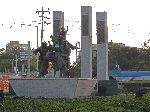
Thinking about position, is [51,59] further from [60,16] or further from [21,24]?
[21,24]

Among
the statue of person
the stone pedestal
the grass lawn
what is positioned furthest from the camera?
the statue of person

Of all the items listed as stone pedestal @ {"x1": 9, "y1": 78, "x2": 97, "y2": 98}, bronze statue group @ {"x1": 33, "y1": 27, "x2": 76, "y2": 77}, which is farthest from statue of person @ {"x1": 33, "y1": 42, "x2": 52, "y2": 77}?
stone pedestal @ {"x1": 9, "y1": 78, "x2": 97, "y2": 98}

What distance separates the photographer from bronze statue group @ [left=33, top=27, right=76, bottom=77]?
21.9 metres

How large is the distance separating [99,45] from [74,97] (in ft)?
45.4

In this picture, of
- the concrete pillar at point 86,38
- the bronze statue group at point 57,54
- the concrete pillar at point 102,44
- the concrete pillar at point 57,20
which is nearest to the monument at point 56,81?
the bronze statue group at point 57,54

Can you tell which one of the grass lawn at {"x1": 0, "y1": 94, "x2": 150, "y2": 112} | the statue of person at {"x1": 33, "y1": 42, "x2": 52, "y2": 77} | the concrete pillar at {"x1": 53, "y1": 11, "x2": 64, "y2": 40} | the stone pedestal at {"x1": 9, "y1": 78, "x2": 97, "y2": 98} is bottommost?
the grass lawn at {"x1": 0, "y1": 94, "x2": 150, "y2": 112}

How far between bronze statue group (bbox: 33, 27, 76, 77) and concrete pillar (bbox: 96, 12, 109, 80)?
11735mm

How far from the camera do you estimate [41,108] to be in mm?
15000

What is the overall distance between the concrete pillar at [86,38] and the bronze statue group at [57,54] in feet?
36.9

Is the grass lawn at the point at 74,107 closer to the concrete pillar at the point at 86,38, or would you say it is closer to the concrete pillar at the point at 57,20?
the concrete pillar at the point at 86,38

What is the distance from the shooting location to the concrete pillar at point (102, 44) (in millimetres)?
33969

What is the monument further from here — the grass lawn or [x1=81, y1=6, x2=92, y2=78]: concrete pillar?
[x1=81, y1=6, x2=92, y2=78]: concrete pillar

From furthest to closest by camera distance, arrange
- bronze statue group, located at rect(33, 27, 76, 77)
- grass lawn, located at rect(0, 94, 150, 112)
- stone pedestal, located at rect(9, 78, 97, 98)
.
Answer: bronze statue group, located at rect(33, 27, 76, 77), stone pedestal, located at rect(9, 78, 97, 98), grass lawn, located at rect(0, 94, 150, 112)

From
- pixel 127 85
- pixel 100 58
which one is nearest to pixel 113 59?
pixel 127 85
